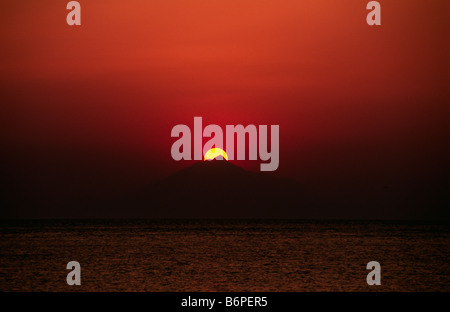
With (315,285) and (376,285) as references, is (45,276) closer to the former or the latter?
(315,285)

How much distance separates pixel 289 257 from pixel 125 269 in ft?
63.1

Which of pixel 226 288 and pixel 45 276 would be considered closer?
pixel 226 288

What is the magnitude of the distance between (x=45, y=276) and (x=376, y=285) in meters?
22.0

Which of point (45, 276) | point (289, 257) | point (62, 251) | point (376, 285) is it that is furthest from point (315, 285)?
point (62, 251)

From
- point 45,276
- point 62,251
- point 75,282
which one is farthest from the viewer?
point 62,251

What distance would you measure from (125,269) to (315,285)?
1609cm
